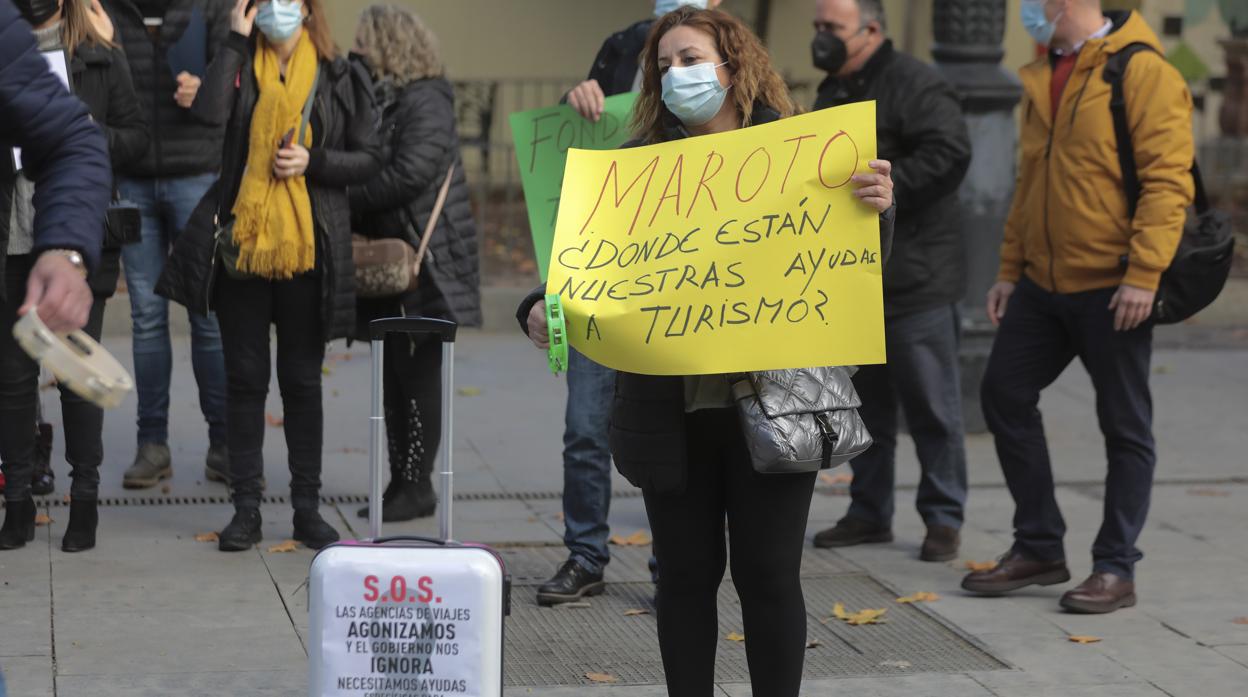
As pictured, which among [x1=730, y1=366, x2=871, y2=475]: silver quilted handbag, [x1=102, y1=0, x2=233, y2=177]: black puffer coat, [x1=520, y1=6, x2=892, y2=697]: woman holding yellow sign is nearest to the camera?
[x1=730, y1=366, x2=871, y2=475]: silver quilted handbag

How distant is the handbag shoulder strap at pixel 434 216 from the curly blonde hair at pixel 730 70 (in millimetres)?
2236

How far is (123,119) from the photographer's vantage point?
6438mm

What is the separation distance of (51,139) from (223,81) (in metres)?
2.92

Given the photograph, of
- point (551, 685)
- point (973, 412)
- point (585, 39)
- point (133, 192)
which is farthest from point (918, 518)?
point (585, 39)

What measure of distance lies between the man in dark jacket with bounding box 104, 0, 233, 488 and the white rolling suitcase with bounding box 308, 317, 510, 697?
351cm

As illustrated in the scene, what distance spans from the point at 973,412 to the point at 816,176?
4886mm

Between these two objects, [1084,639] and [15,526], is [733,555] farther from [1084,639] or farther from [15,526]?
[15,526]

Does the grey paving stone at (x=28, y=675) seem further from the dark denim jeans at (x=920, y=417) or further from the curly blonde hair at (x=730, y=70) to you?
the dark denim jeans at (x=920, y=417)

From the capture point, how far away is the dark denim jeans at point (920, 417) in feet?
20.5

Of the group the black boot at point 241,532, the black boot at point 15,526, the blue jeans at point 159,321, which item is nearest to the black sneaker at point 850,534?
the black boot at point 241,532

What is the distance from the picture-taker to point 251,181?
19.3ft

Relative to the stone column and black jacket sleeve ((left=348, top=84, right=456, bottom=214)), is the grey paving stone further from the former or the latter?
the stone column

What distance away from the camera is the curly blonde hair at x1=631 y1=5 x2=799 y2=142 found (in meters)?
4.05

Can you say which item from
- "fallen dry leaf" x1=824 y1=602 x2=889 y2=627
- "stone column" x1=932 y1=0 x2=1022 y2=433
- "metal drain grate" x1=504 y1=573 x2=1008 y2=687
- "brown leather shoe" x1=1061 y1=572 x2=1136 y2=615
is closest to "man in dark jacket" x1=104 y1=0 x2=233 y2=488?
"metal drain grate" x1=504 y1=573 x2=1008 y2=687
